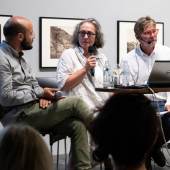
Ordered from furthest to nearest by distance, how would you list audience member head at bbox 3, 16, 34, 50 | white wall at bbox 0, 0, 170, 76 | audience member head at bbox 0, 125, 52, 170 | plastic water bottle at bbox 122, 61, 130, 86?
1. white wall at bbox 0, 0, 170, 76
2. plastic water bottle at bbox 122, 61, 130, 86
3. audience member head at bbox 3, 16, 34, 50
4. audience member head at bbox 0, 125, 52, 170

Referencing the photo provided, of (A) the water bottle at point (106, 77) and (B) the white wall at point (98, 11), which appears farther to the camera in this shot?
(B) the white wall at point (98, 11)

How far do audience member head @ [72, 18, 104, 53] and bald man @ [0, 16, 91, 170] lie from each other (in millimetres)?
641

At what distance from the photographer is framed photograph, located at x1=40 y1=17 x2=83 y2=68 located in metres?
4.03

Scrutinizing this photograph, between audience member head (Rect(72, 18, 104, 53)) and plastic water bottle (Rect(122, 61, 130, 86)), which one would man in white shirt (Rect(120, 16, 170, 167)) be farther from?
audience member head (Rect(72, 18, 104, 53))

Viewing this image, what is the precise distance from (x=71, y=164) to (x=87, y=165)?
158 mm

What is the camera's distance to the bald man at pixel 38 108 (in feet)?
8.91

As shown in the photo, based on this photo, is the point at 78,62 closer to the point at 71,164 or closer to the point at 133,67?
the point at 133,67

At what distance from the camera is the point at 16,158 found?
1.04m

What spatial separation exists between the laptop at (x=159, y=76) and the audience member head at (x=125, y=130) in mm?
1562

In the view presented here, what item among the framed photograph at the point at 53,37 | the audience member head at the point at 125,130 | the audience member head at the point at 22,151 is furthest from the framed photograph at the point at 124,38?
the audience member head at the point at 22,151

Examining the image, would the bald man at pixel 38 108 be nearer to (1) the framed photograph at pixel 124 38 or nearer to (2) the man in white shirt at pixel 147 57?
(2) the man in white shirt at pixel 147 57

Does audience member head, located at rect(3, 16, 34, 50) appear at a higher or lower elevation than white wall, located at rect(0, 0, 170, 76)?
lower

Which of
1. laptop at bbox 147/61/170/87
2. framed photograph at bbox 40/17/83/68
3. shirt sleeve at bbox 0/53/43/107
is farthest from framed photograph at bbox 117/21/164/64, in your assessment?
shirt sleeve at bbox 0/53/43/107

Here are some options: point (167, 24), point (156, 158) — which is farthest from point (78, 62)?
point (167, 24)
